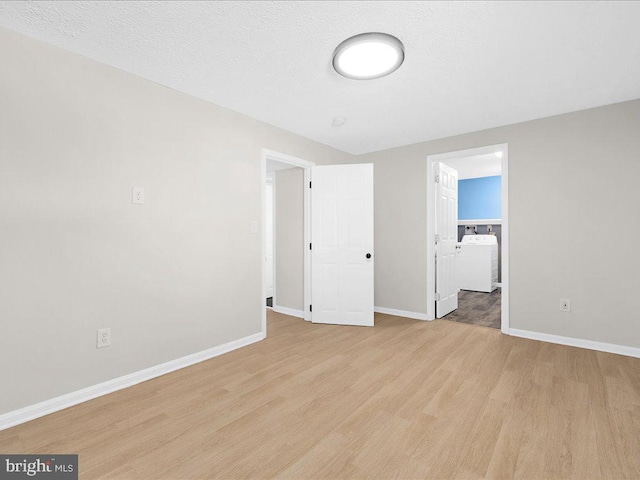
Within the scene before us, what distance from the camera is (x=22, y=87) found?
1.88 meters

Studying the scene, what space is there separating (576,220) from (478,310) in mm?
1998

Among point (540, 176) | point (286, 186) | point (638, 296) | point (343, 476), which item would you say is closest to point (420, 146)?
point (540, 176)

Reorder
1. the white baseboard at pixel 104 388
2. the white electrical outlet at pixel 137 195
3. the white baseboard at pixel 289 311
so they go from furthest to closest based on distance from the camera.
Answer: the white baseboard at pixel 289 311, the white electrical outlet at pixel 137 195, the white baseboard at pixel 104 388

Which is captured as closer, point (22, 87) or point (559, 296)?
point (22, 87)

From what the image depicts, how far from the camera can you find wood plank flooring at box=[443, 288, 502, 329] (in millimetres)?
4031

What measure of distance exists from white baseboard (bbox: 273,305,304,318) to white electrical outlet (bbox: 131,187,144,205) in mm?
2545

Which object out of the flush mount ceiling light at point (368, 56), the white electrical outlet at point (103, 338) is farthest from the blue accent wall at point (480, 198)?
the white electrical outlet at point (103, 338)

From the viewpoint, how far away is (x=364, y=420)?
1.85 metres

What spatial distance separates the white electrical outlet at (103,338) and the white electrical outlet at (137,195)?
0.96m

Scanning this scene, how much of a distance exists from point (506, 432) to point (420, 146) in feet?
11.1

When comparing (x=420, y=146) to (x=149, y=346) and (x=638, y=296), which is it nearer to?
(x=638, y=296)

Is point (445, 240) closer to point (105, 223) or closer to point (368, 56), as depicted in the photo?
point (368, 56)

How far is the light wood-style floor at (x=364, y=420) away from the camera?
1488 mm

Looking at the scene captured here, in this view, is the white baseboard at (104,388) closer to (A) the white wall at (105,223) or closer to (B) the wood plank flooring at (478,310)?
(A) the white wall at (105,223)
